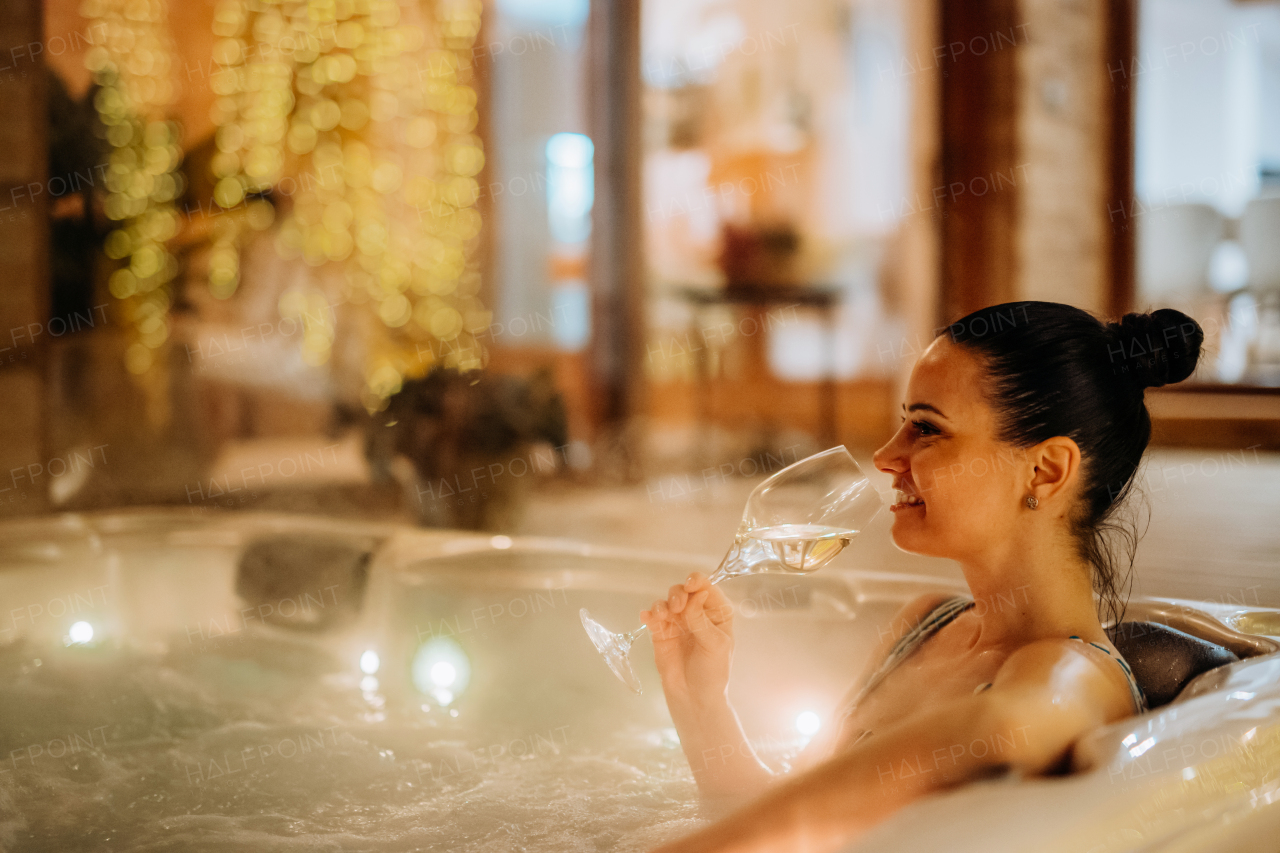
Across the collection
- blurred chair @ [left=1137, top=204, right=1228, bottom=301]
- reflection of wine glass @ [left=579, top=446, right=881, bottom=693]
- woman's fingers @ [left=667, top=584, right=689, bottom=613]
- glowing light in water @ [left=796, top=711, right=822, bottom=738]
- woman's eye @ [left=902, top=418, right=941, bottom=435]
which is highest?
blurred chair @ [left=1137, top=204, right=1228, bottom=301]

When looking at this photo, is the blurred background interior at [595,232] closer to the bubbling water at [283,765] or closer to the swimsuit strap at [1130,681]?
the bubbling water at [283,765]

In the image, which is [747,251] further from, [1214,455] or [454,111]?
[1214,455]

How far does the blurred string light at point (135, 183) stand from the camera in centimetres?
330

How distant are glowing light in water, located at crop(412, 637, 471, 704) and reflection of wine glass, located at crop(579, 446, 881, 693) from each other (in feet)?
2.98

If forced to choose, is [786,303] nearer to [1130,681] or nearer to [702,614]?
[702,614]

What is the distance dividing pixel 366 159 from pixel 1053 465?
13.3 ft

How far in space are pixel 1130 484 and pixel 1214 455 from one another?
3841 millimetres

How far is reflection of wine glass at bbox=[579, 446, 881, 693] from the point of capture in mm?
990

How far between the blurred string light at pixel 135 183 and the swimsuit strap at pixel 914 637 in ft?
9.53

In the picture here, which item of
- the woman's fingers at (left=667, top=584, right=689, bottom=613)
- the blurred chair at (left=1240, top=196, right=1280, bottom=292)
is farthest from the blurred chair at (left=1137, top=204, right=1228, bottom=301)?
the woman's fingers at (left=667, top=584, right=689, bottom=613)

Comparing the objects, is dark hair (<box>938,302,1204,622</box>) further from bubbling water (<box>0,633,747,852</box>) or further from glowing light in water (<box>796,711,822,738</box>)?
glowing light in water (<box>796,711,822,738</box>)

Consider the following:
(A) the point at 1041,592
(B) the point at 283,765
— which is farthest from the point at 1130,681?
(B) the point at 283,765

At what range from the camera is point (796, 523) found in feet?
3.29

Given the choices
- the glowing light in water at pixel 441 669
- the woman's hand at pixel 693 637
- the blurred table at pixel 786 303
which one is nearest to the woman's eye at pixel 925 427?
the woman's hand at pixel 693 637
